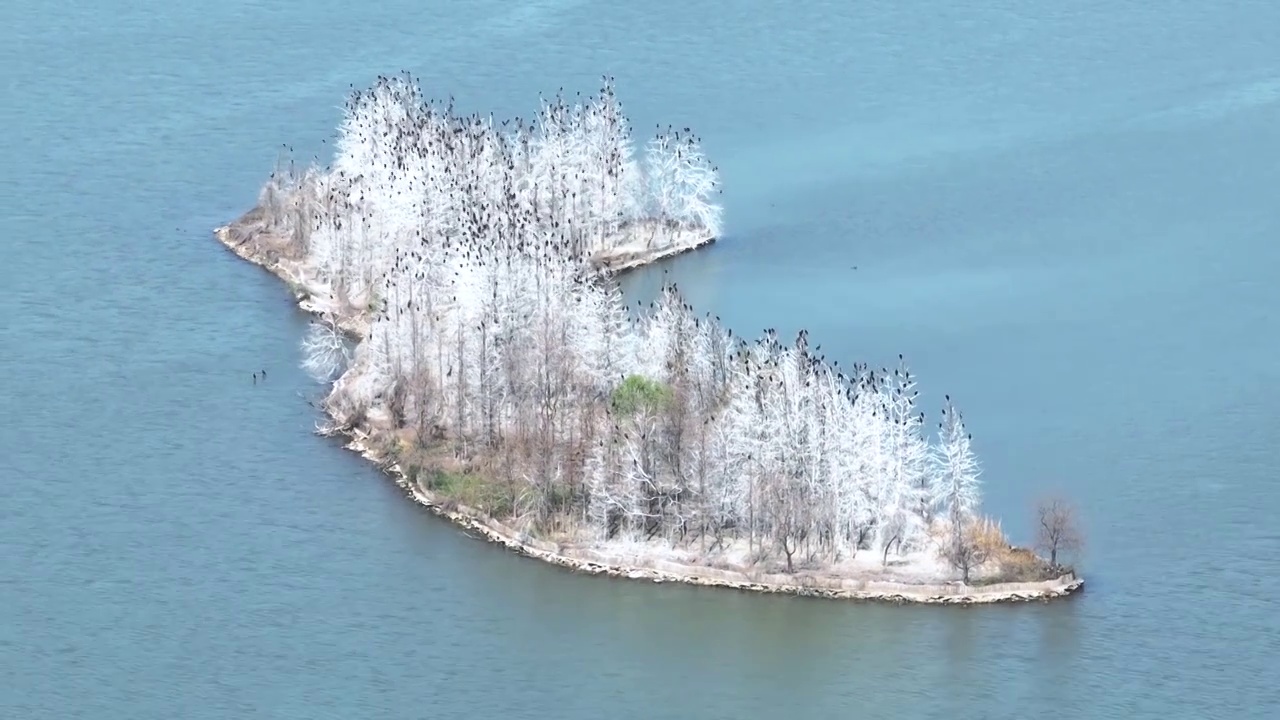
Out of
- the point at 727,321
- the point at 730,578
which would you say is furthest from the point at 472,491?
the point at 727,321

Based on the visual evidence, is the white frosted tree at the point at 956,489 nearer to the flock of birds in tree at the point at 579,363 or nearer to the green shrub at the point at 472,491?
the flock of birds in tree at the point at 579,363

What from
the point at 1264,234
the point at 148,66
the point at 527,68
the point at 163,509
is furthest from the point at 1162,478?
the point at 148,66

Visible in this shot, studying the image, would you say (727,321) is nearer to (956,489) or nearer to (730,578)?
(730,578)

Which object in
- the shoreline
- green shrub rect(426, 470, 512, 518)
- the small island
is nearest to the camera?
the shoreline

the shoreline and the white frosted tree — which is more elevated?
the white frosted tree

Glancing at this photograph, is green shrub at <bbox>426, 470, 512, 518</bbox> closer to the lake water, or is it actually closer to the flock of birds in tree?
the flock of birds in tree

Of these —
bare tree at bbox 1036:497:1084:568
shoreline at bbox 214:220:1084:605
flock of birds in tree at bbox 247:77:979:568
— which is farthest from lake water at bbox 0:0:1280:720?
flock of birds in tree at bbox 247:77:979:568
